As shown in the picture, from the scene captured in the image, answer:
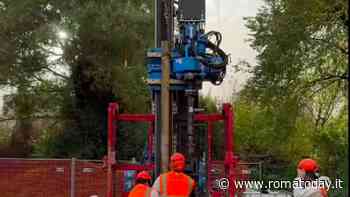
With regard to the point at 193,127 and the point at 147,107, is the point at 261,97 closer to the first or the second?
the point at 147,107

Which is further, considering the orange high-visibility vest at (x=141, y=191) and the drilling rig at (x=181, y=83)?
the drilling rig at (x=181, y=83)

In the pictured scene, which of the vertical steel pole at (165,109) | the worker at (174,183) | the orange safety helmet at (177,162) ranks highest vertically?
the vertical steel pole at (165,109)

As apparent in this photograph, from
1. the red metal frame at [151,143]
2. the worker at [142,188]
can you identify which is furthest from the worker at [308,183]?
the red metal frame at [151,143]

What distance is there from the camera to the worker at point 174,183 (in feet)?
25.3

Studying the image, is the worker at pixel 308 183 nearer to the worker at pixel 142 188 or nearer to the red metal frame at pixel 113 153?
the worker at pixel 142 188

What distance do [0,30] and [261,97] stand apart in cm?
909

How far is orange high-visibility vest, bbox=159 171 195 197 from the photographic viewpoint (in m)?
7.72

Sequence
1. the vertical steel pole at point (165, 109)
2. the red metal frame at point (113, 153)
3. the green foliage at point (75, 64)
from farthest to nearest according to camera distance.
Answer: the green foliage at point (75, 64)
the red metal frame at point (113, 153)
the vertical steel pole at point (165, 109)

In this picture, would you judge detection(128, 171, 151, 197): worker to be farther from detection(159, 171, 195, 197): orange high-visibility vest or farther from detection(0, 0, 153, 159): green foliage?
detection(0, 0, 153, 159): green foliage

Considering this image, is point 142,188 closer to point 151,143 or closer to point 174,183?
point 174,183

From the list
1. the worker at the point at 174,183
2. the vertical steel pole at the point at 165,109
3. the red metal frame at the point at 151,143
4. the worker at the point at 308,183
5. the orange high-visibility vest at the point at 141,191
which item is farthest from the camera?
the red metal frame at the point at 151,143

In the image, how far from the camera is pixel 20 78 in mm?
23500

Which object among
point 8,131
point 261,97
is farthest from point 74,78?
point 261,97

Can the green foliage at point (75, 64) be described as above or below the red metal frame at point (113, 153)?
above
